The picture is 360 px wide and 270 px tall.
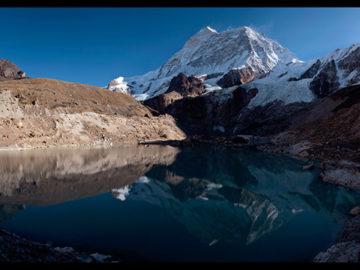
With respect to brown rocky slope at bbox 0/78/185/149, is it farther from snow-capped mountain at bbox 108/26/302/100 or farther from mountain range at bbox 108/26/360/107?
snow-capped mountain at bbox 108/26/302/100

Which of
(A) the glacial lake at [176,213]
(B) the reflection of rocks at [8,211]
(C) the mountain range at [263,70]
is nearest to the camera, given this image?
(A) the glacial lake at [176,213]

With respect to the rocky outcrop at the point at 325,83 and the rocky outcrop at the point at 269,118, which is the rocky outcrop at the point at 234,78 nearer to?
the rocky outcrop at the point at 325,83

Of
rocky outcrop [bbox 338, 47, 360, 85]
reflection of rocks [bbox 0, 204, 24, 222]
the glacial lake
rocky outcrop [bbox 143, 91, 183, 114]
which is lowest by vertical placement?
reflection of rocks [bbox 0, 204, 24, 222]

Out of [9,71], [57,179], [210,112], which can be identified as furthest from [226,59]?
[57,179]

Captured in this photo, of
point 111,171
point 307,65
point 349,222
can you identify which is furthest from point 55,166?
point 307,65

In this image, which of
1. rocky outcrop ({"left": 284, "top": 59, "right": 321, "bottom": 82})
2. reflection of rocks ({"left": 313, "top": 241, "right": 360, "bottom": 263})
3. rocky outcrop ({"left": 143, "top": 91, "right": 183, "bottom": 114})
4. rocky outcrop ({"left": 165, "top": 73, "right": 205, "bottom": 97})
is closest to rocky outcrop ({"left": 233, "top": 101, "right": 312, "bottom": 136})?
rocky outcrop ({"left": 143, "top": 91, "right": 183, "bottom": 114})

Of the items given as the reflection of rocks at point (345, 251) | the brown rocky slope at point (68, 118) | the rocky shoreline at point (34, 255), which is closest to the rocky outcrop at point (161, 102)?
the brown rocky slope at point (68, 118)

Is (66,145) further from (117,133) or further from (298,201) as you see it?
(298,201)
